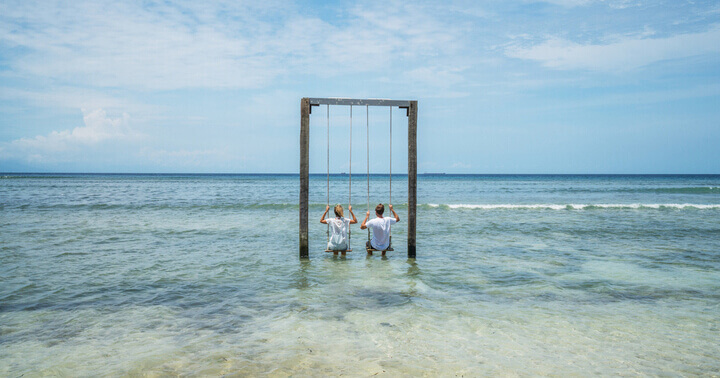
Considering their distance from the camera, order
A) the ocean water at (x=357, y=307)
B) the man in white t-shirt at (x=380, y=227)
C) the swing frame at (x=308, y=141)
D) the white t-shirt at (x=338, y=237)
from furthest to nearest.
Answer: the white t-shirt at (x=338, y=237), the man in white t-shirt at (x=380, y=227), the swing frame at (x=308, y=141), the ocean water at (x=357, y=307)

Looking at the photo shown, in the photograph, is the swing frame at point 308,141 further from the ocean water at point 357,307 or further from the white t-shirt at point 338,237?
the ocean water at point 357,307

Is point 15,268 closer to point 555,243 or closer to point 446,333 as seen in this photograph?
point 446,333

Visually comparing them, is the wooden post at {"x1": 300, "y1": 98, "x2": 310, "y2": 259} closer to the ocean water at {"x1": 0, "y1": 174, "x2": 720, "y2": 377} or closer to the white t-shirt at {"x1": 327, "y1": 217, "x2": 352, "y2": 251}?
the white t-shirt at {"x1": 327, "y1": 217, "x2": 352, "y2": 251}

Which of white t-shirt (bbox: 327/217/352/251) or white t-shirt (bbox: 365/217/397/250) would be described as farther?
white t-shirt (bbox: 327/217/352/251)

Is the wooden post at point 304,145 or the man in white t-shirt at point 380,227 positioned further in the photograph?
the man in white t-shirt at point 380,227

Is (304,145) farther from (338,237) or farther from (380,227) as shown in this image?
(380,227)

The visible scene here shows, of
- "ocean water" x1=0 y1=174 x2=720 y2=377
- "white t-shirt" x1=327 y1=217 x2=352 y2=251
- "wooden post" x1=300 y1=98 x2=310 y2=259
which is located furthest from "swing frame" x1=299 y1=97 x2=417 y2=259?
"ocean water" x1=0 y1=174 x2=720 y2=377

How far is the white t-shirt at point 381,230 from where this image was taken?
10023 mm

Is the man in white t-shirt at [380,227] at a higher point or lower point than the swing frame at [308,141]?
lower

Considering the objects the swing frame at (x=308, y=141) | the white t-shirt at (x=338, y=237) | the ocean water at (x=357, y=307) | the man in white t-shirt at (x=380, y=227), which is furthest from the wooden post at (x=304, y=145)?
the ocean water at (x=357, y=307)

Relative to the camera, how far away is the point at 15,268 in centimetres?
932

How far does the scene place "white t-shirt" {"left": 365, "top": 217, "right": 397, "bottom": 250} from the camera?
32.9 ft

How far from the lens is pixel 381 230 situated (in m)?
10.1

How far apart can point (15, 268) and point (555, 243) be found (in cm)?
1411
